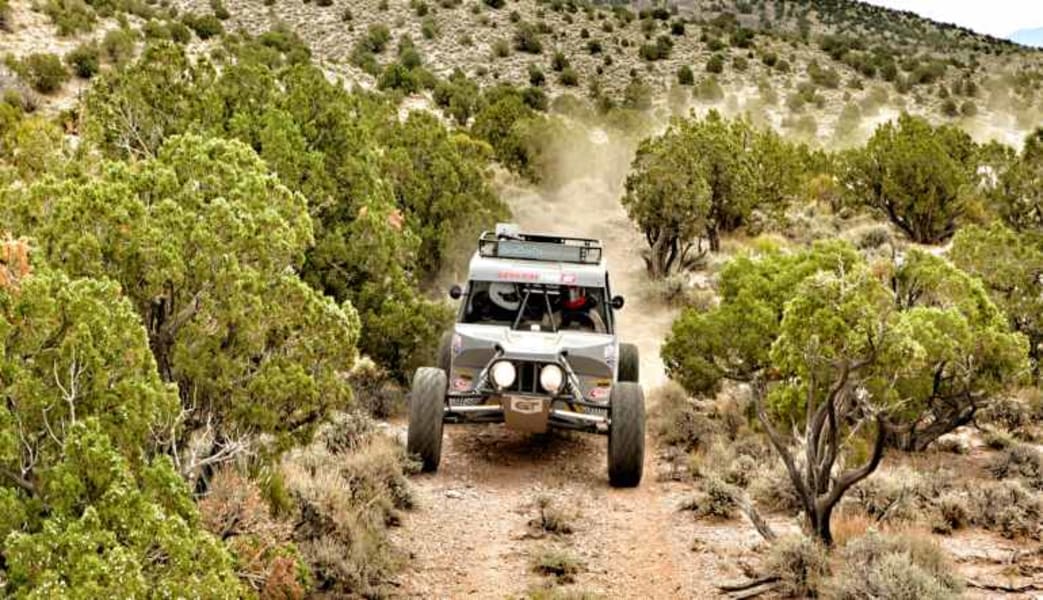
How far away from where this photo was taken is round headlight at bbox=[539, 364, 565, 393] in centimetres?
1069

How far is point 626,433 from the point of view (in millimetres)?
10633

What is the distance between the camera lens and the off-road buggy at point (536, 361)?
10.7m

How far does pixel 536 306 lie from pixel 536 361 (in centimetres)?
148

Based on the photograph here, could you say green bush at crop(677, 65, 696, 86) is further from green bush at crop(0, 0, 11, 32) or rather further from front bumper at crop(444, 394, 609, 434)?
front bumper at crop(444, 394, 609, 434)

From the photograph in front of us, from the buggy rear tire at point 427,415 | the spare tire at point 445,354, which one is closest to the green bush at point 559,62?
the spare tire at point 445,354

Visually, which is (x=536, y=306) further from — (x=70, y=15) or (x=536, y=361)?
(x=70, y=15)

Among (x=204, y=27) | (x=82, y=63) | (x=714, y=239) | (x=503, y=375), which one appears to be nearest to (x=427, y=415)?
(x=503, y=375)

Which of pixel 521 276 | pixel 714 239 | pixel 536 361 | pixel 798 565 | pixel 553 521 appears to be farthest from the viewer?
pixel 714 239

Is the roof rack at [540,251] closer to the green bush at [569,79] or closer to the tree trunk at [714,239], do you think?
the tree trunk at [714,239]

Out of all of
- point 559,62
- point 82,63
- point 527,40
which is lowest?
point 559,62

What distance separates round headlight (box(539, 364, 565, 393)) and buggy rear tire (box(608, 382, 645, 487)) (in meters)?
0.66

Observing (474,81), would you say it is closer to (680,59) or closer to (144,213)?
(680,59)

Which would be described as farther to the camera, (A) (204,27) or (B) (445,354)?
(A) (204,27)

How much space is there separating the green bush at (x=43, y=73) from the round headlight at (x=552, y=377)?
23.2 m
